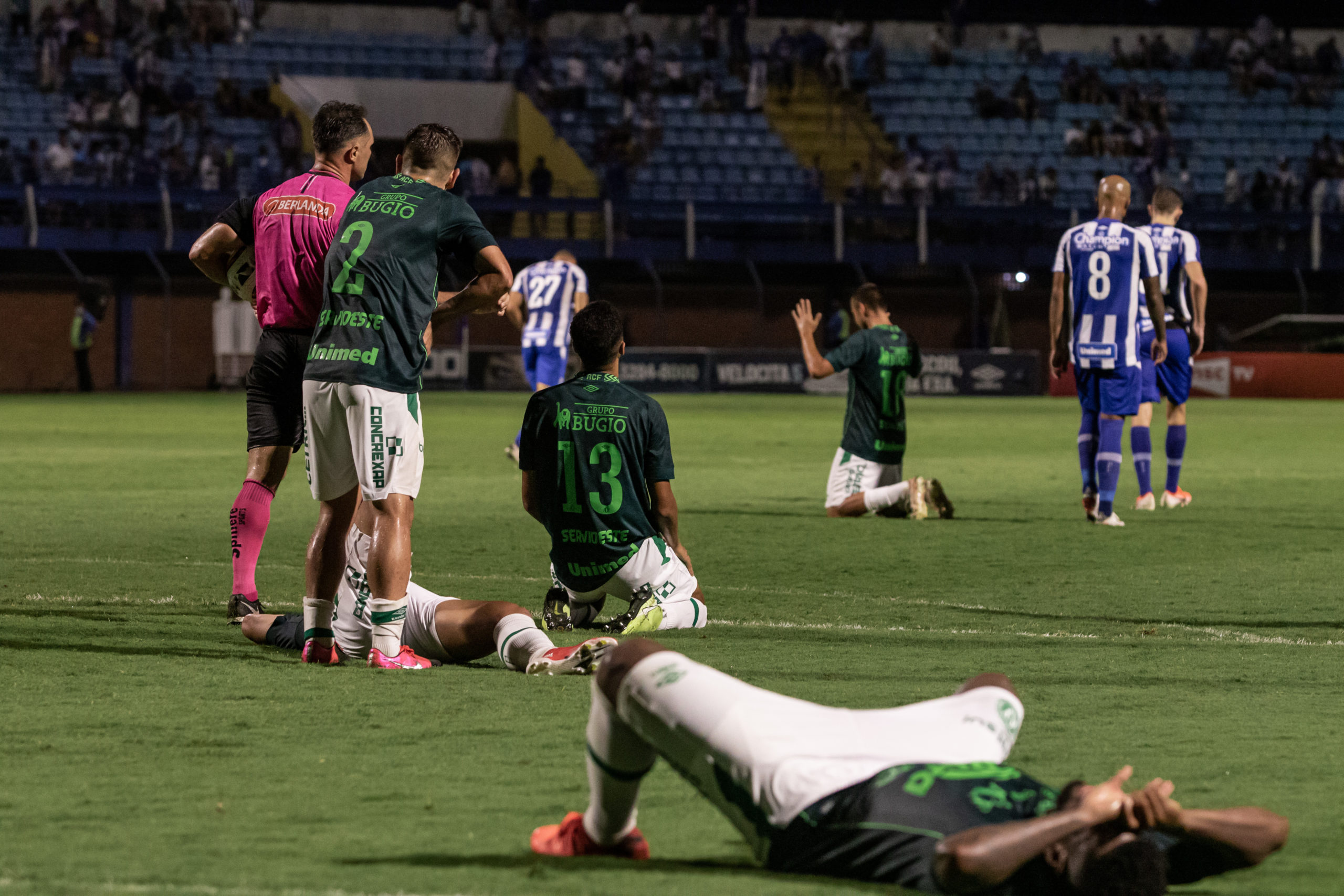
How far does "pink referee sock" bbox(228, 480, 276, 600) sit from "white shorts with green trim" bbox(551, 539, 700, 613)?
126 cm

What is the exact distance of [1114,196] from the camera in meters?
11.8

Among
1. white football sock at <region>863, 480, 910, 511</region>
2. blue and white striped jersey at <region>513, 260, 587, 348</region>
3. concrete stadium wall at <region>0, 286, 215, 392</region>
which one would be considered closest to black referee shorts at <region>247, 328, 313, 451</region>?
white football sock at <region>863, 480, 910, 511</region>

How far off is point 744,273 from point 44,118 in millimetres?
14940

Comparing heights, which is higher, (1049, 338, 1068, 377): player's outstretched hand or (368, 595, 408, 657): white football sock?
(1049, 338, 1068, 377): player's outstretched hand

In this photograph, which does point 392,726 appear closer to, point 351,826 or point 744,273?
point 351,826

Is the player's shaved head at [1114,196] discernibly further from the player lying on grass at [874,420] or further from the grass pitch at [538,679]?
the grass pitch at [538,679]

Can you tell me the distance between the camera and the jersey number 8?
11.9 m

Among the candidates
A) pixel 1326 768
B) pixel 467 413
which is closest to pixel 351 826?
pixel 1326 768

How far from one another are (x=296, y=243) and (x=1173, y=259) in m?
8.19

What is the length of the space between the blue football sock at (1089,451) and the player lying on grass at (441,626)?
6374mm

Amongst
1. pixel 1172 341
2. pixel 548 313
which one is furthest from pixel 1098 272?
pixel 548 313

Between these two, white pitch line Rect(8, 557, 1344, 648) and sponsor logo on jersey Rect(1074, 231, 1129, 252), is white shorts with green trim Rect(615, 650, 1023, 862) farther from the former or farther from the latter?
sponsor logo on jersey Rect(1074, 231, 1129, 252)

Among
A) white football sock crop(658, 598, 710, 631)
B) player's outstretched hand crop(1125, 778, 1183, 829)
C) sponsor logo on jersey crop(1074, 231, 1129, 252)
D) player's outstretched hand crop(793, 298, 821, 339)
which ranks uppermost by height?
sponsor logo on jersey crop(1074, 231, 1129, 252)

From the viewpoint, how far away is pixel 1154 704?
215 inches
